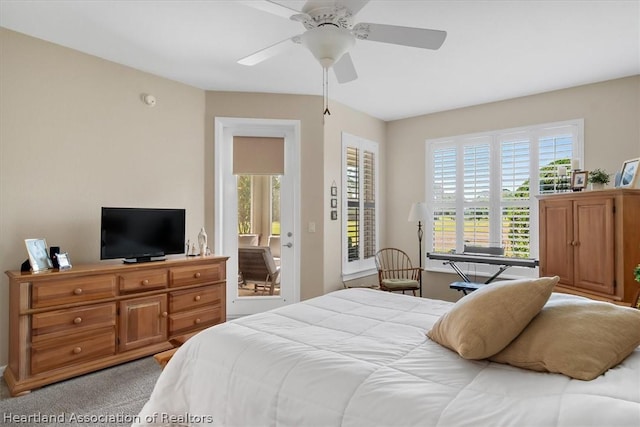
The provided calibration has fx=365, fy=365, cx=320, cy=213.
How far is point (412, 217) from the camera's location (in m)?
4.86

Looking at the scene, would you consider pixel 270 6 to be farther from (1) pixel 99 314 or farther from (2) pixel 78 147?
(1) pixel 99 314

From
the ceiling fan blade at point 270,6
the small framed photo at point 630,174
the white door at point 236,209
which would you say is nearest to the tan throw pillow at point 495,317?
the ceiling fan blade at point 270,6

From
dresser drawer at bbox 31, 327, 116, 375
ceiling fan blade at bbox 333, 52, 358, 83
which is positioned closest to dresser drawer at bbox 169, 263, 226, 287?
dresser drawer at bbox 31, 327, 116, 375

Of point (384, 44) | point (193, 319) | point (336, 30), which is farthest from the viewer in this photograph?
point (193, 319)

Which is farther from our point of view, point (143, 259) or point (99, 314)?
point (143, 259)

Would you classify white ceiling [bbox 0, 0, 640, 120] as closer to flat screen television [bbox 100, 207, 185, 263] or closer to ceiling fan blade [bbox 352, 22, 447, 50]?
ceiling fan blade [bbox 352, 22, 447, 50]

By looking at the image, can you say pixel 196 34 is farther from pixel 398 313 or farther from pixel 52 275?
pixel 398 313

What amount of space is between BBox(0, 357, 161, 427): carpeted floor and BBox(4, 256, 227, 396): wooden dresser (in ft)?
0.25

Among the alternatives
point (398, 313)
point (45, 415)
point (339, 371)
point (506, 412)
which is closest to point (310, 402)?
point (339, 371)

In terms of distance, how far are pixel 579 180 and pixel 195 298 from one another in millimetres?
3935

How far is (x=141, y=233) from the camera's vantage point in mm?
3357

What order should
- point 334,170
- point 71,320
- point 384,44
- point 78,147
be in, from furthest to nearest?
1. point 334,170
2. point 78,147
3. point 384,44
4. point 71,320

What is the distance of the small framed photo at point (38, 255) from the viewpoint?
2730 millimetres

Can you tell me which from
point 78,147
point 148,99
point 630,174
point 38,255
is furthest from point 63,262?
point 630,174
